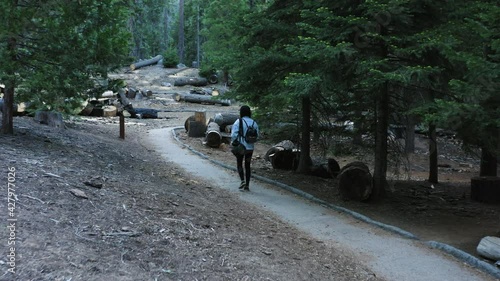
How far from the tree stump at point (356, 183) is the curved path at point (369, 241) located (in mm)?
1035

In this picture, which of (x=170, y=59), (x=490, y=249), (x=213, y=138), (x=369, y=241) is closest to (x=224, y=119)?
(x=213, y=138)

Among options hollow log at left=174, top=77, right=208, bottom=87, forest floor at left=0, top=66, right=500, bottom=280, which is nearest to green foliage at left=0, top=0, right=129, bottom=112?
forest floor at left=0, top=66, right=500, bottom=280

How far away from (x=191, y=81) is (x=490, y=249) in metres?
37.7

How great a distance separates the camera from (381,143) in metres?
10.6

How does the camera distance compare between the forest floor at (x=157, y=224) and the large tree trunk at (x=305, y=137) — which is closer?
the forest floor at (x=157, y=224)

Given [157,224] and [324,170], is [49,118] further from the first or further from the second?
[157,224]

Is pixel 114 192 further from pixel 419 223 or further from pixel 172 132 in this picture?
pixel 172 132

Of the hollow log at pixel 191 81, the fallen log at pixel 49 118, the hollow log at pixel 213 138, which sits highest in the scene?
the hollow log at pixel 191 81

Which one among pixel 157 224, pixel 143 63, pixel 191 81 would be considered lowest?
pixel 157 224

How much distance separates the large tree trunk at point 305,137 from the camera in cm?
1308

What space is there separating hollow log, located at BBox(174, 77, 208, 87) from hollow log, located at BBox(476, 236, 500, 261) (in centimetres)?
3701

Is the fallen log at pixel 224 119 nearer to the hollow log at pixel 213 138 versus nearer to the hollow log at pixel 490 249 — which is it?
the hollow log at pixel 213 138

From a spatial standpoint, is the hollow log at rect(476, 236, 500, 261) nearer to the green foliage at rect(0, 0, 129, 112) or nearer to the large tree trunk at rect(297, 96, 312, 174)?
the large tree trunk at rect(297, 96, 312, 174)

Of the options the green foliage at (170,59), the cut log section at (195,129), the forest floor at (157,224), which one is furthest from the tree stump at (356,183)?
the green foliage at (170,59)
